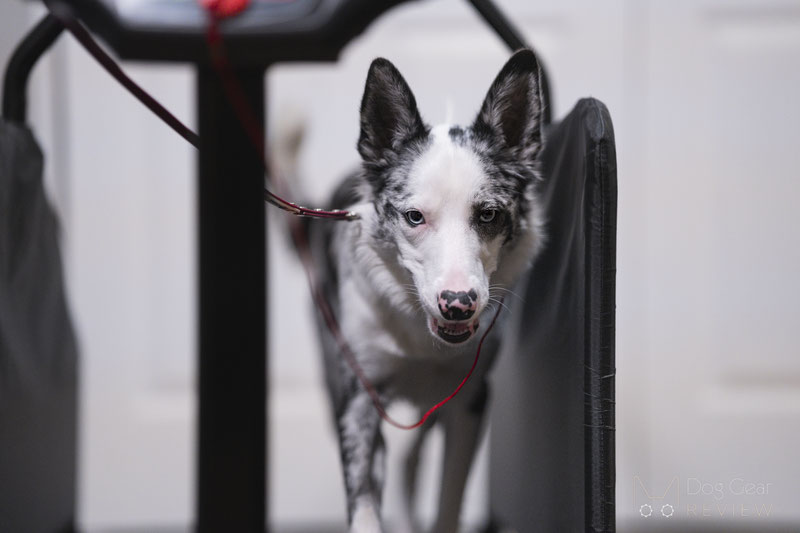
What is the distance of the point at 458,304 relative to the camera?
661mm

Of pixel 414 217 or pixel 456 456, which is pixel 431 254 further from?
pixel 456 456

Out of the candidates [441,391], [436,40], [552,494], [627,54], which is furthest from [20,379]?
[627,54]

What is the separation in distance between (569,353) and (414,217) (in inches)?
9.4

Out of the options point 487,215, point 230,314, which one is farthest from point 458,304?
point 230,314

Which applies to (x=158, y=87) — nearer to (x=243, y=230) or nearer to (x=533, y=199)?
(x=533, y=199)

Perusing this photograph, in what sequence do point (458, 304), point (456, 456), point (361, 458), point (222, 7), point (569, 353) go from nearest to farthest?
1. point (222, 7)
2. point (458, 304)
3. point (569, 353)
4. point (361, 458)
5. point (456, 456)

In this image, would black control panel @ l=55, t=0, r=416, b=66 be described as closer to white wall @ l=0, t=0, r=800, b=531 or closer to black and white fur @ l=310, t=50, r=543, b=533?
black and white fur @ l=310, t=50, r=543, b=533

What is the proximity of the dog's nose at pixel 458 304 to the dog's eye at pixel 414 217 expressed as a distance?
105mm

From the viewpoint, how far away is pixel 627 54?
1.72m

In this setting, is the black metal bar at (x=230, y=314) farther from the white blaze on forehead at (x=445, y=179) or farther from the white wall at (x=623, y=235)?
the white wall at (x=623, y=235)

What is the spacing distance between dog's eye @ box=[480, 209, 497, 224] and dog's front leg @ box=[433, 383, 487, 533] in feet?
1.11

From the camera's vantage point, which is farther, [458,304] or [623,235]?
[623,235]

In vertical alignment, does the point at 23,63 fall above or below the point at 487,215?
above

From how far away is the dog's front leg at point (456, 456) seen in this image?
1.00 m
